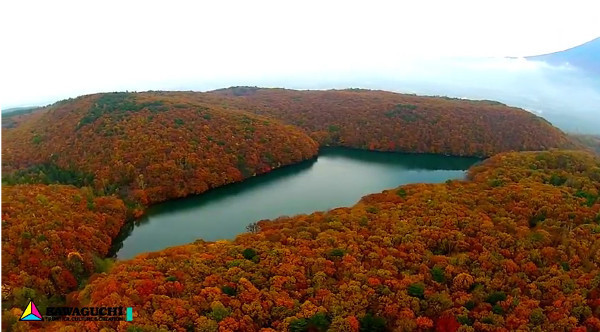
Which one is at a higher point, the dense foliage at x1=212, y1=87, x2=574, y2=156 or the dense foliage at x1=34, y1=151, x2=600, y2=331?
the dense foliage at x1=212, y1=87, x2=574, y2=156

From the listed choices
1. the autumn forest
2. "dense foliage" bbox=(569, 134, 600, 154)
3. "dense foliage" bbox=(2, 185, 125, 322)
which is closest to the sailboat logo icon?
the autumn forest

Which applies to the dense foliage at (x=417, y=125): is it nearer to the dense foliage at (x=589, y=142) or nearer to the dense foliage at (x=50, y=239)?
the dense foliage at (x=589, y=142)

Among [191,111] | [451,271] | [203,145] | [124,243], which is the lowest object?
[124,243]

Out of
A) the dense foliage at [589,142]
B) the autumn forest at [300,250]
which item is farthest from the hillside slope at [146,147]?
the dense foliage at [589,142]

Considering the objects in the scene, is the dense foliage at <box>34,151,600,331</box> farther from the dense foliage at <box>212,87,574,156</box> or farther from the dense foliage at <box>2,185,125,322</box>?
the dense foliage at <box>212,87,574,156</box>

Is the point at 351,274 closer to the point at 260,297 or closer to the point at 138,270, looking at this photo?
the point at 260,297

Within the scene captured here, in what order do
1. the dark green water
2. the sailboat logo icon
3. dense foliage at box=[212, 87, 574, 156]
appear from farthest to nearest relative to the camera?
dense foliage at box=[212, 87, 574, 156] < the dark green water < the sailboat logo icon

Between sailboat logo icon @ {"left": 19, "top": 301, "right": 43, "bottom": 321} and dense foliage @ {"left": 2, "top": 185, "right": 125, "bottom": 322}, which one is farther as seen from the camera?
dense foliage @ {"left": 2, "top": 185, "right": 125, "bottom": 322}

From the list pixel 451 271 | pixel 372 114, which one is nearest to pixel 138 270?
pixel 451 271
